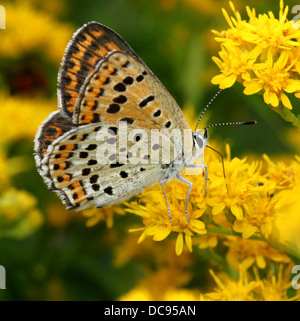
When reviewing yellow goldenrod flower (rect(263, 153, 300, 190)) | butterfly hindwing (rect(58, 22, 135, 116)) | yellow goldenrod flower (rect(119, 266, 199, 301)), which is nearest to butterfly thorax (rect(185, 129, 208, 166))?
yellow goldenrod flower (rect(263, 153, 300, 190))

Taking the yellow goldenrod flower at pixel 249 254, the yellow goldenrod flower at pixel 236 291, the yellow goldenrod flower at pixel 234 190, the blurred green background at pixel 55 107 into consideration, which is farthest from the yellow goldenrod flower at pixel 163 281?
the yellow goldenrod flower at pixel 234 190

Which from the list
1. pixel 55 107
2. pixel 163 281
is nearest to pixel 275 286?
pixel 163 281

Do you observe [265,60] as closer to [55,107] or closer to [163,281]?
[163,281]

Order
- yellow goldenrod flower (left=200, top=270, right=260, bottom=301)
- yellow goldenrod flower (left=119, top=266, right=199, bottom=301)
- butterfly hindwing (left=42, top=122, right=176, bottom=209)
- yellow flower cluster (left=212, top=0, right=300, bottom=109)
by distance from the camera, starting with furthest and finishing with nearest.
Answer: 1. yellow goldenrod flower (left=119, top=266, right=199, bottom=301)
2. butterfly hindwing (left=42, top=122, right=176, bottom=209)
3. yellow goldenrod flower (left=200, top=270, right=260, bottom=301)
4. yellow flower cluster (left=212, top=0, right=300, bottom=109)

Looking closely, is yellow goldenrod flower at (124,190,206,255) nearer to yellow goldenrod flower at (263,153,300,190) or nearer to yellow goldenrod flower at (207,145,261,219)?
yellow goldenrod flower at (207,145,261,219)

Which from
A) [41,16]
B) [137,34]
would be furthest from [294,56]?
[41,16]

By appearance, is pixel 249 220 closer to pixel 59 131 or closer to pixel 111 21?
pixel 59 131

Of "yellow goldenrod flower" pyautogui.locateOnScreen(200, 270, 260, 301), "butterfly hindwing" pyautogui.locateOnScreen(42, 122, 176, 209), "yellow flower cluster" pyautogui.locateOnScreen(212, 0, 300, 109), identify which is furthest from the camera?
"butterfly hindwing" pyautogui.locateOnScreen(42, 122, 176, 209)
